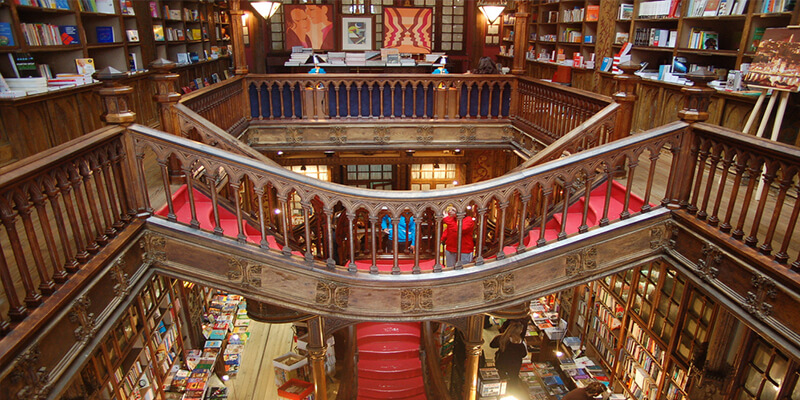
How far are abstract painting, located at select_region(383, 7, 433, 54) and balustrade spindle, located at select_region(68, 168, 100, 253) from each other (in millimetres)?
9741

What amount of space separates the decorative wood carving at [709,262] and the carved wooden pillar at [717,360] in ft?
2.79

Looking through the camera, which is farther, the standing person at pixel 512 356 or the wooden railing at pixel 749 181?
the standing person at pixel 512 356

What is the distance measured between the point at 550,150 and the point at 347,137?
11.2 ft

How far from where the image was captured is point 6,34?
446 cm

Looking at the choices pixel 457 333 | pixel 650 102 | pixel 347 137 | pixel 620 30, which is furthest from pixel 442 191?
pixel 620 30

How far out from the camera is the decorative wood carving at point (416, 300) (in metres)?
3.34

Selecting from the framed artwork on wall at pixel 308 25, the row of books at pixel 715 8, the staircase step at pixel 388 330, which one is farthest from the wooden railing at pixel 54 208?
the framed artwork on wall at pixel 308 25

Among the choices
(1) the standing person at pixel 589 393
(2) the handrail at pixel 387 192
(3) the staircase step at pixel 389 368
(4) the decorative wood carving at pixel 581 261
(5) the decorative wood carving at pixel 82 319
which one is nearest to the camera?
(5) the decorative wood carving at pixel 82 319

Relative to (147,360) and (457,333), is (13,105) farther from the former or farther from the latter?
(457,333)

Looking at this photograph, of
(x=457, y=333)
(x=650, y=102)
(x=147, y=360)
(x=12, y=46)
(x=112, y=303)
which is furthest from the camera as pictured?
(x=650, y=102)

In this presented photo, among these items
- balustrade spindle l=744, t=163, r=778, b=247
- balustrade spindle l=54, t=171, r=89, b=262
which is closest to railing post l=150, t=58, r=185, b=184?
balustrade spindle l=54, t=171, r=89, b=262

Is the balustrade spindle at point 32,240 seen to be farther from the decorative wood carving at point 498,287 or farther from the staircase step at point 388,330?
the staircase step at point 388,330

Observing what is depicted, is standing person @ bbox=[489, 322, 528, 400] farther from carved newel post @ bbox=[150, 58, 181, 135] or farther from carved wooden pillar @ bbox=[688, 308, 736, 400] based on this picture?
carved newel post @ bbox=[150, 58, 181, 135]

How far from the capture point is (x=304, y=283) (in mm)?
3273
